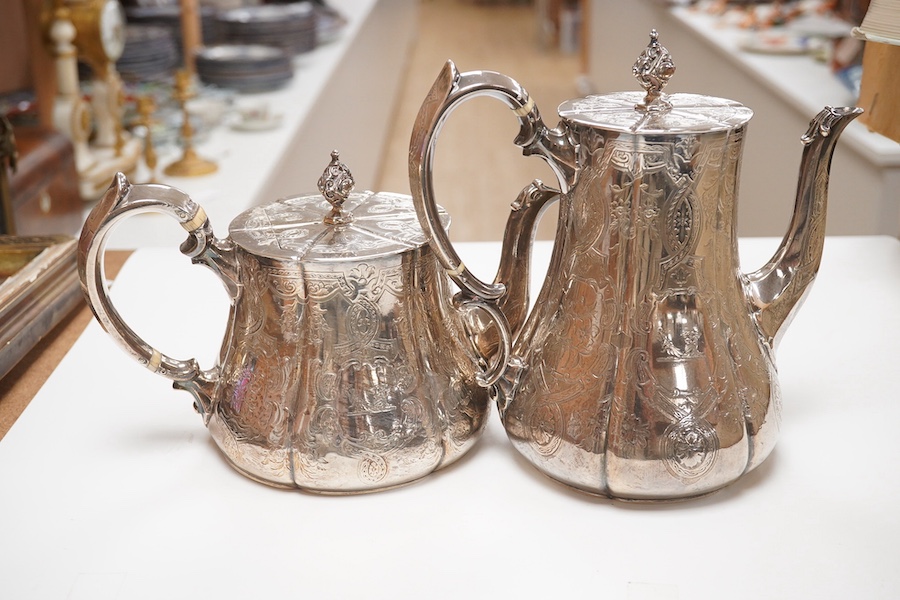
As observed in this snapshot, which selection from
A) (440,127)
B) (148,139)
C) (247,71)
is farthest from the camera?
(247,71)

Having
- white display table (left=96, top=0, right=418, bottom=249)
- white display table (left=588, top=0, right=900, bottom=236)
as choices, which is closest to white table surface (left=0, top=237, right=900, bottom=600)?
white display table (left=96, top=0, right=418, bottom=249)

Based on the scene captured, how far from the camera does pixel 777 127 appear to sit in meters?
2.04

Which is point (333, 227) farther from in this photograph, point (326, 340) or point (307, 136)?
point (307, 136)

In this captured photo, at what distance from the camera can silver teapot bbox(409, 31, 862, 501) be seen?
20.3 inches

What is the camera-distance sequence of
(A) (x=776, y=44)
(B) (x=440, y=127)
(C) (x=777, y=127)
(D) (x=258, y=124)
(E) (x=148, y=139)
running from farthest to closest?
(A) (x=776, y=44)
(C) (x=777, y=127)
(D) (x=258, y=124)
(E) (x=148, y=139)
(B) (x=440, y=127)

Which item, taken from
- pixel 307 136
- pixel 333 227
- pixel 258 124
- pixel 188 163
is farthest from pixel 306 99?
pixel 333 227

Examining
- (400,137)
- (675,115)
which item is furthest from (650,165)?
(400,137)

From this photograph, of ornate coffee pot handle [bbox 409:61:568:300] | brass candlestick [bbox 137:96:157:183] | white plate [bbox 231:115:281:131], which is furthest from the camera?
white plate [bbox 231:115:281:131]

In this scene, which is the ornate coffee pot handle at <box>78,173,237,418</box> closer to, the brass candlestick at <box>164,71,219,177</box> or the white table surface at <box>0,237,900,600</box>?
the white table surface at <box>0,237,900,600</box>

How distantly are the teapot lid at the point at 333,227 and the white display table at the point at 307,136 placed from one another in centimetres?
79

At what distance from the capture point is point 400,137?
4.03m

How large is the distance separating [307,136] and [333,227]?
1.55m

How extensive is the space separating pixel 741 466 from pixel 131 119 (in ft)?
5.23

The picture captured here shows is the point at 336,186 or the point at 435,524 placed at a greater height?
the point at 336,186
